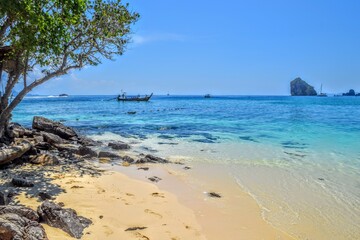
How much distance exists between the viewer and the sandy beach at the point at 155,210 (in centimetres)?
613

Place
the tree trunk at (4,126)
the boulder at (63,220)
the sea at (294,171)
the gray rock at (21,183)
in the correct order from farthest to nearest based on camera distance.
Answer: the tree trunk at (4,126) < the gray rock at (21,183) < the sea at (294,171) < the boulder at (63,220)

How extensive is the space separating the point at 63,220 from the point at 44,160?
5.90 m

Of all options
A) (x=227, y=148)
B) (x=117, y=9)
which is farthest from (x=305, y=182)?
(x=117, y=9)

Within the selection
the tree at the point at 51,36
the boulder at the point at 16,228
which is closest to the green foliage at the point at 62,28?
the tree at the point at 51,36

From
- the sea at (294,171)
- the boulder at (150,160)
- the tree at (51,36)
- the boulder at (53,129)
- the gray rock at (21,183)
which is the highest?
the tree at (51,36)

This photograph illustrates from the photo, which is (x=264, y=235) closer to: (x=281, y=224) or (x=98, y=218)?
(x=281, y=224)

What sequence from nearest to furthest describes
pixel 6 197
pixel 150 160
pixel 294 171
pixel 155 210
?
A: pixel 6 197, pixel 155 210, pixel 294 171, pixel 150 160

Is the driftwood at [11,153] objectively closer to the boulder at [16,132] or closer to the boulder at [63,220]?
the boulder at [16,132]

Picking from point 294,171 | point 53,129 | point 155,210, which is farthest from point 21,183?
point 53,129

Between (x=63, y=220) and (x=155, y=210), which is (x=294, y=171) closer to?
(x=155, y=210)

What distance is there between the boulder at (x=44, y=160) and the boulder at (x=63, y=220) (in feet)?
17.4

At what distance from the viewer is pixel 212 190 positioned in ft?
30.3

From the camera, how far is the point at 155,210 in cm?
731

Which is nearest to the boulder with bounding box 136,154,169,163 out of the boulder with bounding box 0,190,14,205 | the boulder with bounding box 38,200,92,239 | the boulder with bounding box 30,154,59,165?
the boulder with bounding box 30,154,59,165
